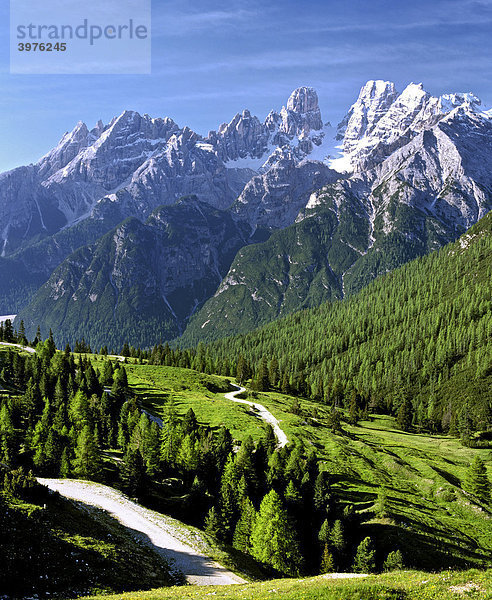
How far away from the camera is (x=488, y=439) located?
147125 mm

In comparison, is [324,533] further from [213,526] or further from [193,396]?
[193,396]

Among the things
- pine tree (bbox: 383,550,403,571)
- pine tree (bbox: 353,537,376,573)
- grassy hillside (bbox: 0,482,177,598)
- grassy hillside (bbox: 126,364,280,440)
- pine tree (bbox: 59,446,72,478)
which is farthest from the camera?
grassy hillside (bbox: 126,364,280,440)

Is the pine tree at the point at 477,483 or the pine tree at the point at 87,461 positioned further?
the pine tree at the point at 477,483

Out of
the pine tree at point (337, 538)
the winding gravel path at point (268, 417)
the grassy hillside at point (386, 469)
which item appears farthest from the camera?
the winding gravel path at point (268, 417)

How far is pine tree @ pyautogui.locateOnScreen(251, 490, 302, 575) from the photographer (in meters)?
49.1

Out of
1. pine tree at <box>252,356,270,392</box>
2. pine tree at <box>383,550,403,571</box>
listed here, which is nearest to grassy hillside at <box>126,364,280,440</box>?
pine tree at <box>252,356,270,392</box>

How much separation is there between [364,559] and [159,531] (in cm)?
2649

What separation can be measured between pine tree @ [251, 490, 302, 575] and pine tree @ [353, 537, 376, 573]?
7744 millimetres

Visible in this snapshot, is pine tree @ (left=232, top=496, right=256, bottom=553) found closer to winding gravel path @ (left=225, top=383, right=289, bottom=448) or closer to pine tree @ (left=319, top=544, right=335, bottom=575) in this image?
pine tree @ (left=319, top=544, right=335, bottom=575)

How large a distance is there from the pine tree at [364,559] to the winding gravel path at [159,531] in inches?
760

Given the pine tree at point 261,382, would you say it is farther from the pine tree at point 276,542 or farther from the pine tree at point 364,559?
the pine tree at point 276,542

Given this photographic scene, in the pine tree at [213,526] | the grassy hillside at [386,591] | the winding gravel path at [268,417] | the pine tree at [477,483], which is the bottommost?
the pine tree at [477,483]

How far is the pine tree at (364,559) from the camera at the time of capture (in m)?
51.2

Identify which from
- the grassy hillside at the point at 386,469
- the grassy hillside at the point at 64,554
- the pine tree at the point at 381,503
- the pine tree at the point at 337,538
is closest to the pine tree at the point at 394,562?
the grassy hillside at the point at 386,469
